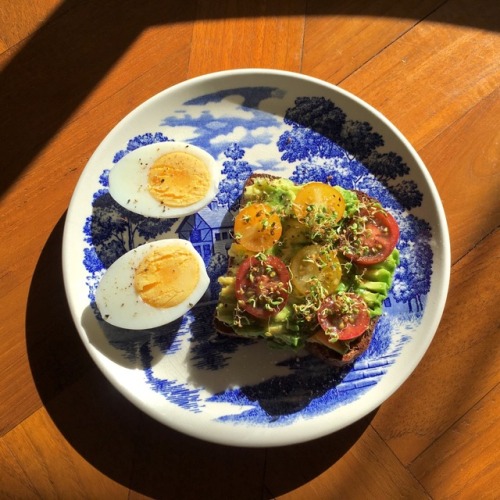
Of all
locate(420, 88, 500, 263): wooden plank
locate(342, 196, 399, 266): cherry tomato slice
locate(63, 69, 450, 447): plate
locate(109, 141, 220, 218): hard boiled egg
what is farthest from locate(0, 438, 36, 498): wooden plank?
locate(420, 88, 500, 263): wooden plank

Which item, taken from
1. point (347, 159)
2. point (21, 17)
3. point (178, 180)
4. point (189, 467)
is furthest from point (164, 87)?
point (189, 467)

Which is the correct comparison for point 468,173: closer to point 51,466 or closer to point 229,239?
point 229,239

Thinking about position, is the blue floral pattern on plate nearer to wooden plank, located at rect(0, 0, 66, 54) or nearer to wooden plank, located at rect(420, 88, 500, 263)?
wooden plank, located at rect(420, 88, 500, 263)

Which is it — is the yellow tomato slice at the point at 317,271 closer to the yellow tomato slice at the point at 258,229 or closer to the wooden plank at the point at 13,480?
the yellow tomato slice at the point at 258,229

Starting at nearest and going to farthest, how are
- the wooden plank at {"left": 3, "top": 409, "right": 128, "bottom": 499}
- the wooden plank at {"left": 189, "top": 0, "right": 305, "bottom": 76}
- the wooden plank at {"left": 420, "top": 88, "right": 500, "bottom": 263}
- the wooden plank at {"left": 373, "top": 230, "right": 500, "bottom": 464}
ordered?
1. the wooden plank at {"left": 3, "top": 409, "right": 128, "bottom": 499}
2. the wooden plank at {"left": 373, "top": 230, "right": 500, "bottom": 464}
3. the wooden plank at {"left": 420, "top": 88, "right": 500, "bottom": 263}
4. the wooden plank at {"left": 189, "top": 0, "right": 305, "bottom": 76}

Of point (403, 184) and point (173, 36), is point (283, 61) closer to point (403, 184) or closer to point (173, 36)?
point (173, 36)
